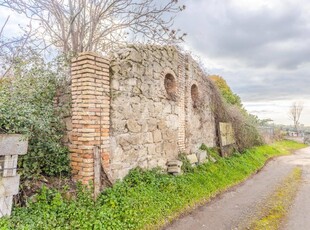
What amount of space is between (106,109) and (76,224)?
6.93 ft

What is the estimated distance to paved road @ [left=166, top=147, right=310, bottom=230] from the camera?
498 centimetres

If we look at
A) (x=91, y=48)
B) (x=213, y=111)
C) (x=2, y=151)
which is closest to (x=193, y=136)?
(x=213, y=111)

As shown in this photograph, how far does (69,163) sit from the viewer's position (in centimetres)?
484

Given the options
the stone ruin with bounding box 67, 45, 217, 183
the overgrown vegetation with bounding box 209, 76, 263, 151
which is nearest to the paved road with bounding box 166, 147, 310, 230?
the stone ruin with bounding box 67, 45, 217, 183

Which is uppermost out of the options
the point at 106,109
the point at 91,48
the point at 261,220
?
the point at 91,48

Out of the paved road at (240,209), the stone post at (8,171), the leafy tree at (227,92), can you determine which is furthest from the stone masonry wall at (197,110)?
the leafy tree at (227,92)

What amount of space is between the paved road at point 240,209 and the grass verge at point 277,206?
15 centimetres

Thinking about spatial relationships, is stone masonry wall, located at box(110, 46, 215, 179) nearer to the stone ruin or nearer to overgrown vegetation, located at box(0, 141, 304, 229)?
the stone ruin

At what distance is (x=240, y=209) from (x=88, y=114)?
4.10 meters

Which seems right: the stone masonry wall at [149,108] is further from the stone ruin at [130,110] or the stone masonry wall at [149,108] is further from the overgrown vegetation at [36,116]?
the overgrown vegetation at [36,116]

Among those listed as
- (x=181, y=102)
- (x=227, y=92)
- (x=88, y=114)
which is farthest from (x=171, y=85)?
(x=227, y=92)

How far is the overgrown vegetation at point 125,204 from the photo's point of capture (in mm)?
3705

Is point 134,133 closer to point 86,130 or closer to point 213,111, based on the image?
point 86,130

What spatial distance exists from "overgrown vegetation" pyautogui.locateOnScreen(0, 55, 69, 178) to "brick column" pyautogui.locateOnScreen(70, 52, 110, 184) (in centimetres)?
35
